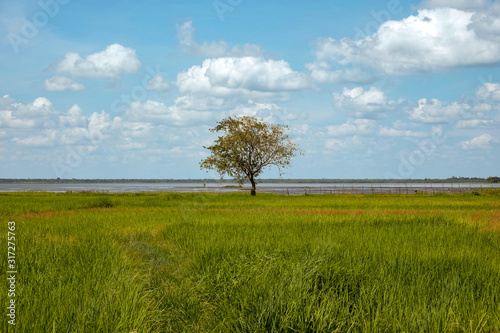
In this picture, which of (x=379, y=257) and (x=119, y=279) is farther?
(x=379, y=257)

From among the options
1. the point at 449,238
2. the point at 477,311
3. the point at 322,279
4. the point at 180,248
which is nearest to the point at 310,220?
the point at 449,238

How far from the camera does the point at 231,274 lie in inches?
385

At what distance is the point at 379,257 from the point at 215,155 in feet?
170

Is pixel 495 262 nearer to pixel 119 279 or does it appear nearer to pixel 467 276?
pixel 467 276

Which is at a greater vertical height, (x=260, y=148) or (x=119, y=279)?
(x=260, y=148)

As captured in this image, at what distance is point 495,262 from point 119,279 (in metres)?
10.0

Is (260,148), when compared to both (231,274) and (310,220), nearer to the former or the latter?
(310,220)

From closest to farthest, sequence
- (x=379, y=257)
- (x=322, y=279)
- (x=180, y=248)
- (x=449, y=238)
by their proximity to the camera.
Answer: (x=322, y=279), (x=379, y=257), (x=180, y=248), (x=449, y=238)

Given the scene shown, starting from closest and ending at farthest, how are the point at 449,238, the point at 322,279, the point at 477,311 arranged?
the point at 477,311 < the point at 322,279 < the point at 449,238

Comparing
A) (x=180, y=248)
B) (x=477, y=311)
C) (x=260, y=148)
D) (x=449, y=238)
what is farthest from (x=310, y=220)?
(x=260, y=148)

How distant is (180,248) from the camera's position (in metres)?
14.5

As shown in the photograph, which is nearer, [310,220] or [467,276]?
[467,276]

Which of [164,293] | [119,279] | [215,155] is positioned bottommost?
[164,293]

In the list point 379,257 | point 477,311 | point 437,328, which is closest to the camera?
point 437,328
